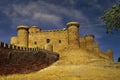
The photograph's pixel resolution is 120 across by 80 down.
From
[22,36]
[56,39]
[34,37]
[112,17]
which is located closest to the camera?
[112,17]

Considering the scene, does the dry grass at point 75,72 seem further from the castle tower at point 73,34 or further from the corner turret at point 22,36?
the corner turret at point 22,36

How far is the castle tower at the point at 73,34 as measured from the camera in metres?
66.6

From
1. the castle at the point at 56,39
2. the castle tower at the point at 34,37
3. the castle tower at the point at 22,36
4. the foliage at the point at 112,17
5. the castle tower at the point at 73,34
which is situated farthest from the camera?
the castle tower at the point at 34,37

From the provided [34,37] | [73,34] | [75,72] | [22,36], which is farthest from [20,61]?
[34,37]

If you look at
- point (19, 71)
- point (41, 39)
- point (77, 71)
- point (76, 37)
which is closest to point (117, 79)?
point (77, 71)

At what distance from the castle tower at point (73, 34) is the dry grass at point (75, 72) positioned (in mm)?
7848

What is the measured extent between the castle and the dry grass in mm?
8783

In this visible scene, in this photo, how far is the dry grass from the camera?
33406 mm

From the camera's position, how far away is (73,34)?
2630 inches

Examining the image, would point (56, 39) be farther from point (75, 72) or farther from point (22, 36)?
point (75, 72)

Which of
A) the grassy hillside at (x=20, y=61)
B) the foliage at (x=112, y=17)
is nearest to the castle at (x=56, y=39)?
the grassy hillside at (x=20, y=61)

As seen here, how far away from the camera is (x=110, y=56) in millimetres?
68375

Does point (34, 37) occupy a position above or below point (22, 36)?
below

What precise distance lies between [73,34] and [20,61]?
94.7 feet
